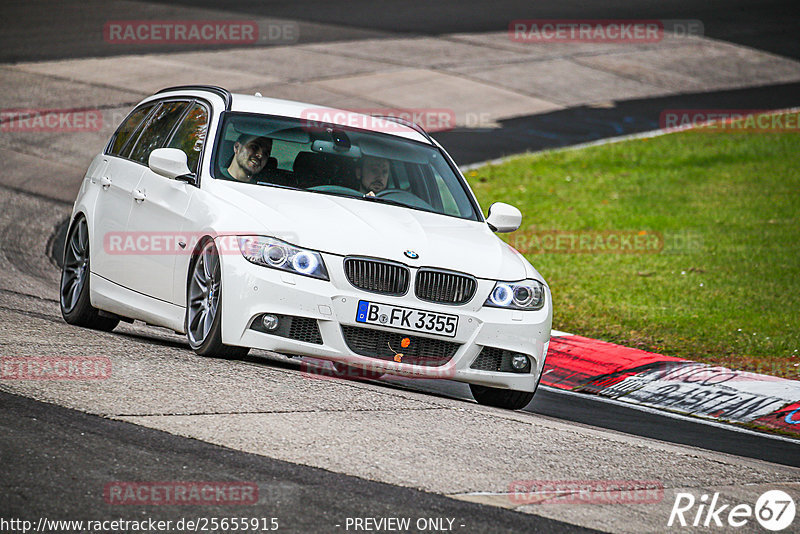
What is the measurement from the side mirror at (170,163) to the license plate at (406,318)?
5.50 feet

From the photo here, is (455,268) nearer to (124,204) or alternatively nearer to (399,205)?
(399,205)

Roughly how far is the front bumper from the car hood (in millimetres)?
145

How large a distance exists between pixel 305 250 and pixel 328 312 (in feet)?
1.30

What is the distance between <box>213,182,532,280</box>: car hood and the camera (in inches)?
294

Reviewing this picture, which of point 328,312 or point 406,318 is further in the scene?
point 406,318

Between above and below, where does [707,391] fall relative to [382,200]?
below

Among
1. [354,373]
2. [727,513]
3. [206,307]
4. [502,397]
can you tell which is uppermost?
[206,307]

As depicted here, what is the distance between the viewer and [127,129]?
9.77 metres

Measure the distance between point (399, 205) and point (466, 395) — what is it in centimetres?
163

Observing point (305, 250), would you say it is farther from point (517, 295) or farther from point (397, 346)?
point (517, 295)

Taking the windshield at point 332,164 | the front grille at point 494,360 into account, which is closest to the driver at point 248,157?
the windshield at point 332,164

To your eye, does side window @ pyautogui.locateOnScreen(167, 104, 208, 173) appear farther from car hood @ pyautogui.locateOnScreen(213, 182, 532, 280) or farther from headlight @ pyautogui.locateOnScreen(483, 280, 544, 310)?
headlight @ pyautogui.locateOnScreen(483, 280, 544, 310)


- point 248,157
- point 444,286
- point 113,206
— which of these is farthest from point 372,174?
point 113,206

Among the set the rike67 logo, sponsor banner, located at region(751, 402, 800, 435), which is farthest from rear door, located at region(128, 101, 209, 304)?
sponsor banner, located at region(751, 402, 800, 435)
